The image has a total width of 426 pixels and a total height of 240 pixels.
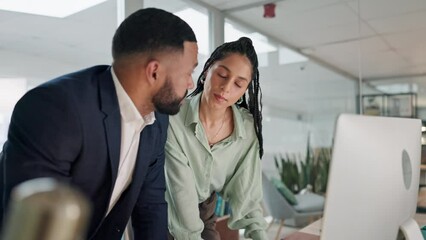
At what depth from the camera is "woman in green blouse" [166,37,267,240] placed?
1306 mm

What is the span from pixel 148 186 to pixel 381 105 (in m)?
3.23

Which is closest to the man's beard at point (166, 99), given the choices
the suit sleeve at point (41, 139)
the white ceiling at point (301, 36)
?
the suit sleeve at point (41, 139)

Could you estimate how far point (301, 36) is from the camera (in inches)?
160

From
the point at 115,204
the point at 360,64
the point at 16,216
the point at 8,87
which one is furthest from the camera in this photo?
the point at 360,64

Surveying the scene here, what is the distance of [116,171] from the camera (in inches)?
39.4

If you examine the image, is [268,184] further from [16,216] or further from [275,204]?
[16,216]

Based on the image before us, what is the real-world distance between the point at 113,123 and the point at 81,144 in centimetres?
11

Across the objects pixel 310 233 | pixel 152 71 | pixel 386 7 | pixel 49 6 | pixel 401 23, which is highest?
pixel 386 7

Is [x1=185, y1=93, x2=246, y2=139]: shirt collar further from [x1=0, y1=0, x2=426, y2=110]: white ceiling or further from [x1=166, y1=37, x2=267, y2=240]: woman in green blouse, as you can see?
[x1=0, y1=0, x2=426, y2=110]: white ceiling

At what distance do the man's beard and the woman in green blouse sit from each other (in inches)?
10.6

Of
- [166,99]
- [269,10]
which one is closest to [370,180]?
[166,99]

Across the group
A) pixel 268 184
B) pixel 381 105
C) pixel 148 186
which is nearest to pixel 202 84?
pixel 148 186

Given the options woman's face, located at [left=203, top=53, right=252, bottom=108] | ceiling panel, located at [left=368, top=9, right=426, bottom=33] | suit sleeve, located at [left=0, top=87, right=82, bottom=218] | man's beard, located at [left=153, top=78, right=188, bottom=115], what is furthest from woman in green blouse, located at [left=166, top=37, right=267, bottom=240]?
ceiling panel, located at [left=368, top=9, right=426, bottom=33]

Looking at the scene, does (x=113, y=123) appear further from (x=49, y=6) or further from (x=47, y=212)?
(x=49, y=6)
